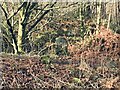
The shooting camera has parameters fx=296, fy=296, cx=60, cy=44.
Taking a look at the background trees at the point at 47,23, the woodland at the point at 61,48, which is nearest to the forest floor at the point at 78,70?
the woodland at the point at 61,48

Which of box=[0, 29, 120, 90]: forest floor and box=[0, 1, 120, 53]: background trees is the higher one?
box=[0, 1, 120, 53]: background trees

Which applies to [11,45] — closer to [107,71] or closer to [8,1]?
[8,1]

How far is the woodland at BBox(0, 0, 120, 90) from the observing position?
3.82 m

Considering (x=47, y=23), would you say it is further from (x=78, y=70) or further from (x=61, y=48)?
(x=78, y=70)

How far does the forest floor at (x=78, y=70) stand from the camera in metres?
3.82

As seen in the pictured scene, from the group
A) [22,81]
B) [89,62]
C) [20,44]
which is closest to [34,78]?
[22,81]

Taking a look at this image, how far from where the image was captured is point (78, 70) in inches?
151

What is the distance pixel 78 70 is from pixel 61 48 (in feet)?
1.18

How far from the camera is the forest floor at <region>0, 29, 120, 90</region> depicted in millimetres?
3820

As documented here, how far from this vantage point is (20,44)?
386cm

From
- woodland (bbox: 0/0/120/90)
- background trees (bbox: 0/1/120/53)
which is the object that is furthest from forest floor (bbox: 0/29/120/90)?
background trees (bbox: 0/1/120/53)

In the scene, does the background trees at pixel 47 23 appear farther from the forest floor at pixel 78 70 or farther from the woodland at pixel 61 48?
the forest floor at pixel 78 70

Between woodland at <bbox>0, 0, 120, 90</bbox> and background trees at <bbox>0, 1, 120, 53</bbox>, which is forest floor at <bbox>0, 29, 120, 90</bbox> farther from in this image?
background trees at <bbox>0, 1, 120, 53</bbox>

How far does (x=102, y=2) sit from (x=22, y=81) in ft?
4.75
